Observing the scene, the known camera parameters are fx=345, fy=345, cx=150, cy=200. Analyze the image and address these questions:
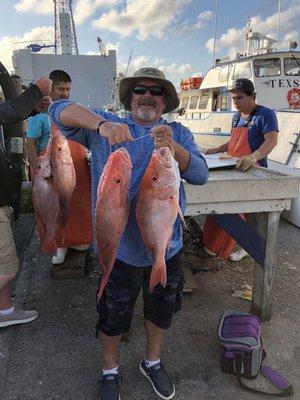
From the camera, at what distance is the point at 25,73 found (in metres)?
44.9

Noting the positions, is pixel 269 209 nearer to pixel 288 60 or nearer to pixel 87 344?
pixel 87 344

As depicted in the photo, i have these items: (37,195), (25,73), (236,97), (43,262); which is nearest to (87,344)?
(37,195)

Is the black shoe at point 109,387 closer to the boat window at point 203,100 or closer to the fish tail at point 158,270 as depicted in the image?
the fish tail at point 158,270

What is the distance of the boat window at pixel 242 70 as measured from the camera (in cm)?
1161

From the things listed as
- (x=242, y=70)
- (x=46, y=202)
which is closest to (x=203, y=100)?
(x=242, y=70)

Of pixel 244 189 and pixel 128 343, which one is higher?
pixel 244 189

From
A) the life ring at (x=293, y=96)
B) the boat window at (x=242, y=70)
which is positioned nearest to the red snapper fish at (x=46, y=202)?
the boat window at (x=242, y=70)

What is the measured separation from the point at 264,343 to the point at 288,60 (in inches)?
435

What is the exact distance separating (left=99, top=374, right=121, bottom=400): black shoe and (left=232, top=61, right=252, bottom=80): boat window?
37.0 ft

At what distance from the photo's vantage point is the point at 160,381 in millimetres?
2387

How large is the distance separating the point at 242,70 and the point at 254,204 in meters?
10.2

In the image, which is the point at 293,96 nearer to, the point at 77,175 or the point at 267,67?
the point at 267,67

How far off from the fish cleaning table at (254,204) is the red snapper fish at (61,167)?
1010 mm

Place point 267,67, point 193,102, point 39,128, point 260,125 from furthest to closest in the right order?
point 193,102 < point 267,67 < point 260,125 < point 39,128
